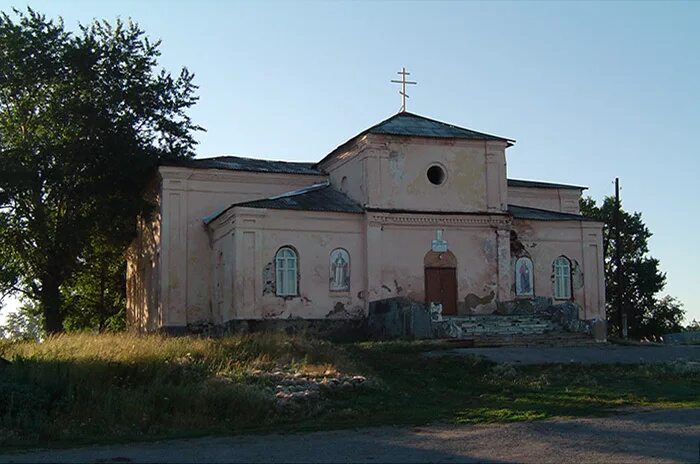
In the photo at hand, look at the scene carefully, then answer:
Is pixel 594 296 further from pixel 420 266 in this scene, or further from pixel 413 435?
pixel 413 435

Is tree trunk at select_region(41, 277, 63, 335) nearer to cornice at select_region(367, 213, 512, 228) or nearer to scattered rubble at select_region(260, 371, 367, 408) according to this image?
cornice at select_region(367, 213, 512, 228)

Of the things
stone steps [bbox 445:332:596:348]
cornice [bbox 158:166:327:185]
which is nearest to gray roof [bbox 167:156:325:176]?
cornice [bbox 158:166:327:185]

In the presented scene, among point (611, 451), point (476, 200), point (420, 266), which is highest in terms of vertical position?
point (476, 200)

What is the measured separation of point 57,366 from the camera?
15633mm

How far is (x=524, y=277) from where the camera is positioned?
3338cm

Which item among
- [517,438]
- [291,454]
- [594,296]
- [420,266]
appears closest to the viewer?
[291,454]

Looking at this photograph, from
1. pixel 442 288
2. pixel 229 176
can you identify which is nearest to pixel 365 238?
pixel 442 288

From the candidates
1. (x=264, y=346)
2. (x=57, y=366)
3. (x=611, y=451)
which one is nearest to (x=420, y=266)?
(x=264, y=346)

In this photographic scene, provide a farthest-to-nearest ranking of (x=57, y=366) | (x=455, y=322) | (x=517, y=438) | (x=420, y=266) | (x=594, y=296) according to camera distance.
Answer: (x=594, y=296) < (x=420, y=266) < (x=455, y=322) < (x=57, y=366) < (x=517, y=438)

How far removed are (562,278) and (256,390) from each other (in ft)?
70.8

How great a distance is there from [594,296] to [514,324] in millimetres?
6900

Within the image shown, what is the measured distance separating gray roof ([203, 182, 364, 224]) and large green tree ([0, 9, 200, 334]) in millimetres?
4297

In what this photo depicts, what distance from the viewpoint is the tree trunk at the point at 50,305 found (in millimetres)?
34969

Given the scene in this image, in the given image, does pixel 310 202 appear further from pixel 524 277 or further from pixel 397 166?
pixel 524 277
